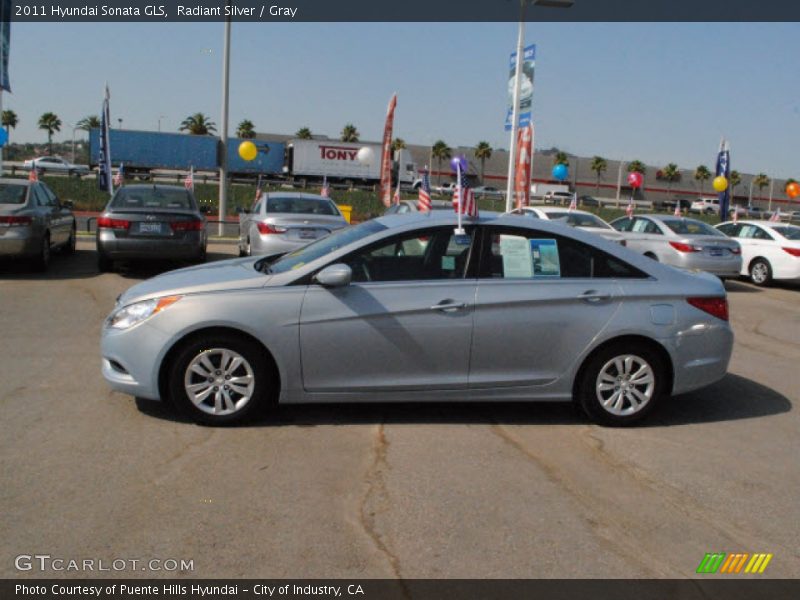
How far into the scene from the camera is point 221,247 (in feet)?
63.1

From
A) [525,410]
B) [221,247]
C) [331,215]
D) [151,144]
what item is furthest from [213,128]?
[525,410]

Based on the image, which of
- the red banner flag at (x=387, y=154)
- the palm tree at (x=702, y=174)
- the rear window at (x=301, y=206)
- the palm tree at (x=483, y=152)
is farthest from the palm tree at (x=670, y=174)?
the rear window at (x=301, y=206)

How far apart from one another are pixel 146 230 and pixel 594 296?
889 centimetres

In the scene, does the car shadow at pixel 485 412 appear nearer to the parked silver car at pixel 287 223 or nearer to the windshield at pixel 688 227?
the parked silver car at pixel 287 223

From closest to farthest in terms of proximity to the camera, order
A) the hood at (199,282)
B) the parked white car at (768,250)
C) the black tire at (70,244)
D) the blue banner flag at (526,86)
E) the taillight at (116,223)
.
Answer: the hood at (199,282), the taillight at (116,223), the black tire at (70,244), the parked white car at (768,250), the blue banner flag at (526,86)

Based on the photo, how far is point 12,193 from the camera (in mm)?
12953

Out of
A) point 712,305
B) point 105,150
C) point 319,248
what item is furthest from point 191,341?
point 105,150

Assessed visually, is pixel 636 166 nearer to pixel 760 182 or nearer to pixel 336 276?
pixel 760 182

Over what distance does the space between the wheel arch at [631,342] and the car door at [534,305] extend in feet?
0.37

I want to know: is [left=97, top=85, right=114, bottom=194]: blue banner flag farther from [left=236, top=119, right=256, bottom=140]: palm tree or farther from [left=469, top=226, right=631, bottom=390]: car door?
[left=236, top=119, right=256, bottom=140]: palm tree

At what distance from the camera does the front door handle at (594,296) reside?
231 inches

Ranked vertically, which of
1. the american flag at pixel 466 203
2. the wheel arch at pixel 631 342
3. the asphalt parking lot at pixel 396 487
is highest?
the american flag at pixel 466 203

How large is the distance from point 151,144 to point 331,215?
4454 cm

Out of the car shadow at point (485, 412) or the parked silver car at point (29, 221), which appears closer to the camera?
the car shadow at point (485, 412)
